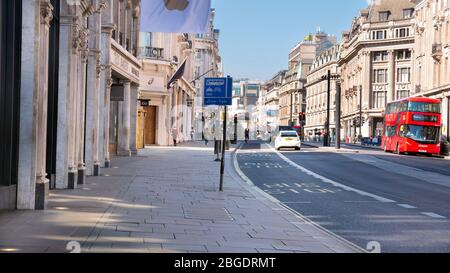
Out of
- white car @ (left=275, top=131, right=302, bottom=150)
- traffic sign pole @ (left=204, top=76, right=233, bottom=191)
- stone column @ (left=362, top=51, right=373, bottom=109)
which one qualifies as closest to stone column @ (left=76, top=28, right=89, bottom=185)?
traffic sign pole @ (left=204, top=76, right=233, bottom=191)

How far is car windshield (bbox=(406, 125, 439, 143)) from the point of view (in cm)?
4473

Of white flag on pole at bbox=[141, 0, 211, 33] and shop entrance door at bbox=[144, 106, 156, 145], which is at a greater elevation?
white flag on pole at bbox=[141, 0, 211, 33]

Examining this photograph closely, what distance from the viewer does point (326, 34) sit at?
17712 cm

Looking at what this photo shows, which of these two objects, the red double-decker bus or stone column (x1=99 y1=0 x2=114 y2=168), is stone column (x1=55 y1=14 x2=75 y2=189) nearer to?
stone column (x1=99 y1=0 x2=114 y2=168)

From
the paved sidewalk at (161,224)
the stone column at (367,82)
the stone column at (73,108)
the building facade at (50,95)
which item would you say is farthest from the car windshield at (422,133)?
the stone column at (367,82)

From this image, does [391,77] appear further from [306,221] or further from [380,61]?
[306,221]

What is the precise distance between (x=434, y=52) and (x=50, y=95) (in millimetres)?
61931

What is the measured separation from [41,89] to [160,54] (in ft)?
123

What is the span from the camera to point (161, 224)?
10094 millimetres

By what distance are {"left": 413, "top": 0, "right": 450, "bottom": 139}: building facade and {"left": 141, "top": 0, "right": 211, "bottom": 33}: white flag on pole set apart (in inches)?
2097

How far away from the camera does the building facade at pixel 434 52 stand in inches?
2618

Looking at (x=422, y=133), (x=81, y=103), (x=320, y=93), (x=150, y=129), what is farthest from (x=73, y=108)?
(x=320, y=93)
